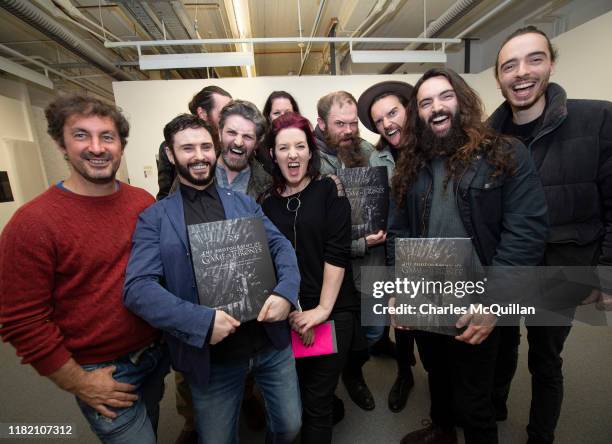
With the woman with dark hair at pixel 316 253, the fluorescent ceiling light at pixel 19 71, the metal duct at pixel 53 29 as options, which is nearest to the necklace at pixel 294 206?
the woman with dark hair at pixel 316 253

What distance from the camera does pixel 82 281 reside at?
114 cm

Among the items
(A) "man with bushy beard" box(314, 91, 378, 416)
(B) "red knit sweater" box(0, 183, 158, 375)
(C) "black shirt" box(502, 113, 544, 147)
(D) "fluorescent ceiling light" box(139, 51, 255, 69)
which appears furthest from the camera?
(D) "fluorescent ceiling light" box(139, 51, 255, 69)

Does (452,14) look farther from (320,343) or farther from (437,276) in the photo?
(320,343)

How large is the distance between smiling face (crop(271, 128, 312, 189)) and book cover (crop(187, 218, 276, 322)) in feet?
1.29

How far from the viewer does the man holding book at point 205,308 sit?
109 cm

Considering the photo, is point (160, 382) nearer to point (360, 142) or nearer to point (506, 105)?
point (360, 142)

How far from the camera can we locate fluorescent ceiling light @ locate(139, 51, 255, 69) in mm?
4262

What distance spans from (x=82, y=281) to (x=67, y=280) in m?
0.05

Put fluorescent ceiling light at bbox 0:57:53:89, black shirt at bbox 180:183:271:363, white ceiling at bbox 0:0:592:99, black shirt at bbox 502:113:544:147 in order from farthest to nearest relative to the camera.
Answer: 1. fluorescent ceiling light at bbox 0:57:53:89
2. white ceiling at bbox 0:0:592:99
3. black shirt at bbox 502:113:544:147
4. black shirt at bbox 180:183:271:363

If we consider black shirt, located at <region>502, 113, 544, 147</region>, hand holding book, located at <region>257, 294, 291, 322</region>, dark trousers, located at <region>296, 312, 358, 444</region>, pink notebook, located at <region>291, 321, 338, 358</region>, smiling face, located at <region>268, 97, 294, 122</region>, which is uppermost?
smiling face, located at <region>268, 97, 294, 122</region>

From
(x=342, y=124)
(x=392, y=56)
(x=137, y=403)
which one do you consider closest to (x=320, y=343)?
(x=137, y=403)

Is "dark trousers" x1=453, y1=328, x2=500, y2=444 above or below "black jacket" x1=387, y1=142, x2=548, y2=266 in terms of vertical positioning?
below

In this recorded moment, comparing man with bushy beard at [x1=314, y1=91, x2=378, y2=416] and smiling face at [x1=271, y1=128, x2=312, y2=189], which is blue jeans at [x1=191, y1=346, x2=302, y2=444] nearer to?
man with bushy beard at [x1=314, y1=91, x2=378, y2=416]

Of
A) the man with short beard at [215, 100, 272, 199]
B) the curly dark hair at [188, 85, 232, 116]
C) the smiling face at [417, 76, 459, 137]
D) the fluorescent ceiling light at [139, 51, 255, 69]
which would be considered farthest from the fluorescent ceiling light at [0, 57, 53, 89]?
the smiling face at [417, 76, 459, 137]
